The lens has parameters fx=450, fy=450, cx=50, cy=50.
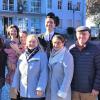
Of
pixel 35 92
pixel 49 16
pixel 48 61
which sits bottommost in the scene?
pixel 35 92

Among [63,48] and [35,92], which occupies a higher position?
[63,48]

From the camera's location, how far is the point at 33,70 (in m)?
7.21

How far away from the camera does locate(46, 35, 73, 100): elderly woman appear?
23.5 feet

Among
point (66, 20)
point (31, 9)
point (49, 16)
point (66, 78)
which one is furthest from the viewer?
point (66, 20)

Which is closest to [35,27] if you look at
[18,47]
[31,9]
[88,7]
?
[31,9]

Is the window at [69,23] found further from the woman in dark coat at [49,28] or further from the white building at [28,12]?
the woman in dark coat at [49,28]

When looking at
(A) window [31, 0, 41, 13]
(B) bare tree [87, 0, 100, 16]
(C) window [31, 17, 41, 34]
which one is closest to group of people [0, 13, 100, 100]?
(B) bare tree [87, 0, 100, 16]

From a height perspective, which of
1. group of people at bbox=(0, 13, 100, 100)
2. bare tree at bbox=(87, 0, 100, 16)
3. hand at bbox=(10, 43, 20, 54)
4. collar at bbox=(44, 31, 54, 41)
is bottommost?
group of people at bbox=(0, 13, 100, 100)

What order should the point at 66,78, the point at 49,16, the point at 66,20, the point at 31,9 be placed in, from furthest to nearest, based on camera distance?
the point at 66,20 < the point at 31,9 < the point at 49,16 < the point at 66,78

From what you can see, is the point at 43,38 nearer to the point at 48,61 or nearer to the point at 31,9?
the point at 48,61

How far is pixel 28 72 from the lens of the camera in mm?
7211

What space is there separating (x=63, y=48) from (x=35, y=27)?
162 feet

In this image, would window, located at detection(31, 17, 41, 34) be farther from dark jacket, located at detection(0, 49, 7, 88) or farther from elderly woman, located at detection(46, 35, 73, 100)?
elderly woman, located at detection(46, 35, 73, 100)

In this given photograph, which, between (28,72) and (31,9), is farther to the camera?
(31,9)
